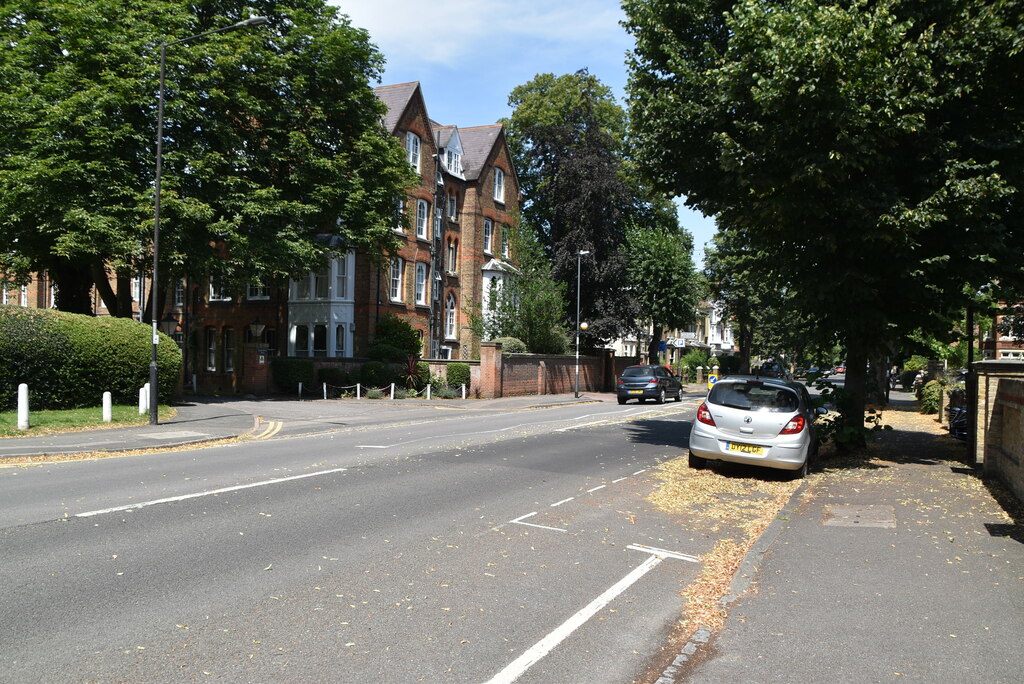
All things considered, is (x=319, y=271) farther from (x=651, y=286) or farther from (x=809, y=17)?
(x=651, y=286)

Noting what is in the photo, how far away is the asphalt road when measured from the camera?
14.6 ft

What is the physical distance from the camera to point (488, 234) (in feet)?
164

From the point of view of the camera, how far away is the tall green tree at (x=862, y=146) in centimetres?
1114

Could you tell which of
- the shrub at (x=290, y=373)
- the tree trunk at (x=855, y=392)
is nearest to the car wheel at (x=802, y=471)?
the tree trunk at (x=855, y=392)

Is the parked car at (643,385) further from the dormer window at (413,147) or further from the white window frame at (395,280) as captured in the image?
the dormer window at (413,147)

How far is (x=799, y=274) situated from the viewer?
13.6 m

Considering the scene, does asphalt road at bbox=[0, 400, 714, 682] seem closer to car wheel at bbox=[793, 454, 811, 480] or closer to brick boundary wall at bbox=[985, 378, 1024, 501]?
car wheel at bbox=[793, 454, 811, 480]

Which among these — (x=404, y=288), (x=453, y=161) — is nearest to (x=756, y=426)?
(x=404, y=288)

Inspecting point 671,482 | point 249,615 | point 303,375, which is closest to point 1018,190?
point 671,482

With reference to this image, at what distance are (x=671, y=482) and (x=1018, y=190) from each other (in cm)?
715

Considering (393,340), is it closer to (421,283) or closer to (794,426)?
(421,283)

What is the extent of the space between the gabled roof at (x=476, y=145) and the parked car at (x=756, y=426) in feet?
125

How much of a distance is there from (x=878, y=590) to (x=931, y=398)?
2391 cm

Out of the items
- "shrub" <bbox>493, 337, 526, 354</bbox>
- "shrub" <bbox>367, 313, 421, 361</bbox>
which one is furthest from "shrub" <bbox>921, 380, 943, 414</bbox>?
"shrub" <bbox>367, 313, 421, 361</bbox>
